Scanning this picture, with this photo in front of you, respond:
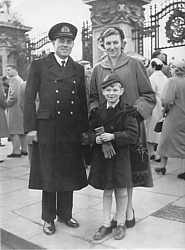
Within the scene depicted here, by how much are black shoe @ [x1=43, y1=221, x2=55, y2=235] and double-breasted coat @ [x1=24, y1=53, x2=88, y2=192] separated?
0.40 meters

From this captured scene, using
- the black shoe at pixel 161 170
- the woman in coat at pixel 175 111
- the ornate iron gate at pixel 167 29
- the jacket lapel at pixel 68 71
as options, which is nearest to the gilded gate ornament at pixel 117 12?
the ornate iron gate at pixel 167 29

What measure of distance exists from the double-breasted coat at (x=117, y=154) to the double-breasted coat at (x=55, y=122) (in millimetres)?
280

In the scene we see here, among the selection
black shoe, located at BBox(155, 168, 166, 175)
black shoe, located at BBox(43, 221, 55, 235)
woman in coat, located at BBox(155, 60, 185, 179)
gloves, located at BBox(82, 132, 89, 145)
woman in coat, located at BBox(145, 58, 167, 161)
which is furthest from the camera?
woman in coat, located at BBox(145, 58, 167, 161)

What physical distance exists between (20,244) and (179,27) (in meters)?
9.03

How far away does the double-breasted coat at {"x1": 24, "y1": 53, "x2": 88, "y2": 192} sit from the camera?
3564 mm

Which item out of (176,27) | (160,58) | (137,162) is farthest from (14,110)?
(176,27)

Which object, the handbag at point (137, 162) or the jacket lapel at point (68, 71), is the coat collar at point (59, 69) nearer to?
the jacket lapel at point (68, 71)

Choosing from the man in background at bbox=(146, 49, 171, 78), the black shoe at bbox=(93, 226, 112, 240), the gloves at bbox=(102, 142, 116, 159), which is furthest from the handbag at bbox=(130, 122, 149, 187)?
the man in background at bbox=(146, 49, 171, 78)

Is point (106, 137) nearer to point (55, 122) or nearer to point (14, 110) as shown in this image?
point (55, 122)

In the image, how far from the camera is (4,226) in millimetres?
3910

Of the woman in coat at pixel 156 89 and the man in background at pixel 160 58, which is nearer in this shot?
the woman in coat at pixel 156 89

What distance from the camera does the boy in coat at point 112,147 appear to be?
3.31m

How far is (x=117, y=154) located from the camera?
133 inches

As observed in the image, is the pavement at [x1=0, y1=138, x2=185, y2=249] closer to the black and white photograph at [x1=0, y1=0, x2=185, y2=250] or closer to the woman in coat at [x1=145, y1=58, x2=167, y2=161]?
the black and white photograph at [x1=0, y1=0, x2=185, y2=250]
